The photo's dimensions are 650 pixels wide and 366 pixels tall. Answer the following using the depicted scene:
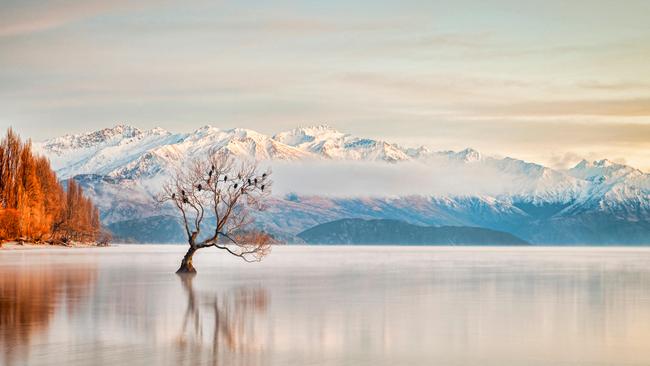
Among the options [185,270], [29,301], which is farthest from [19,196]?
[29,301]

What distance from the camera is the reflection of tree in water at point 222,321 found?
23719 mm

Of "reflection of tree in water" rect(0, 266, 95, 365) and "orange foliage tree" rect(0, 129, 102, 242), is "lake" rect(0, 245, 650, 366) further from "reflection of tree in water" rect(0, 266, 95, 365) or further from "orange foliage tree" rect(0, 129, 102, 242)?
"orange foliage tree" rect(0, 129, 102, 242)

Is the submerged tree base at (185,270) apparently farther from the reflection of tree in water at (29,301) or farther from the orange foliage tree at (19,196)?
the orange foliage tree at (19,196)

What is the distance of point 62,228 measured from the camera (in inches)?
6924

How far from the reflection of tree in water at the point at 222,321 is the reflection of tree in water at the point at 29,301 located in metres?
4.54

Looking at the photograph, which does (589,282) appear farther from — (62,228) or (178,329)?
(62,228)

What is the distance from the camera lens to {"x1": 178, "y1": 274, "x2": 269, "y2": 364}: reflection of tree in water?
23.7 m

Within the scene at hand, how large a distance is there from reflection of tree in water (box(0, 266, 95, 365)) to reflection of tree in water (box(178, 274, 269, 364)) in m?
4.54

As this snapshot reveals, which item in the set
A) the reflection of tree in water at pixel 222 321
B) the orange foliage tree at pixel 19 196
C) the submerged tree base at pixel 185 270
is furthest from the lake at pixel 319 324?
the orange foliage tree at pixel 19 196

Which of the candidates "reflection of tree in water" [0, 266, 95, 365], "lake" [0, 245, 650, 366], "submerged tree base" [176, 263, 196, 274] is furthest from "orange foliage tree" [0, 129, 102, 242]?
"lake" [0, 245, 650, 366]

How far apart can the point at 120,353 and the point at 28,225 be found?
114 m

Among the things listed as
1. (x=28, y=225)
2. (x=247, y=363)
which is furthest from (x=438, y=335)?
(x=28, y=225)

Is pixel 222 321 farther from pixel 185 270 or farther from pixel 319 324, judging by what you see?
pixel 185 270

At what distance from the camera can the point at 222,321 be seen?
30.0 m
